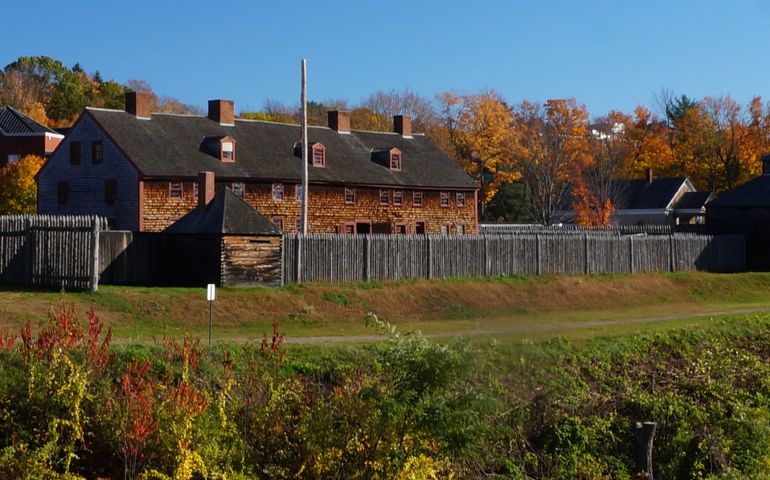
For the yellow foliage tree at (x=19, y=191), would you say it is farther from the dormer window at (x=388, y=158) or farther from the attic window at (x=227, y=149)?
the dormer window at (x=388, y=158)

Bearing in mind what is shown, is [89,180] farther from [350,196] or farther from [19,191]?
[19,191]

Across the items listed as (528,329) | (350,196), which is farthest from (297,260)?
(528,329)

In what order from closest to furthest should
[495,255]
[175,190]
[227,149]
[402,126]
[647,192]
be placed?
1. [495,255]
2. [175,190]
3. [227,149]
4. [402,126]
5. [647,192]

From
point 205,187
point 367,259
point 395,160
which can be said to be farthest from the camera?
point 395,160

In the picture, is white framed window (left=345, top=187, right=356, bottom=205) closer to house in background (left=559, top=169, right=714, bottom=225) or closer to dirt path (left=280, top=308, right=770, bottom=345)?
dirt path (left=280, top=308, right=770, bottom=345)

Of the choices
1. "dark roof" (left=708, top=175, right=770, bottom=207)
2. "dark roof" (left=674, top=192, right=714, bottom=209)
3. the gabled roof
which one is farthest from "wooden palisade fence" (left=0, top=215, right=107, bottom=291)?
"dark roof" (left=674, top=192, right=714, bottom=209)

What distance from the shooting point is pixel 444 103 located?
91750mm

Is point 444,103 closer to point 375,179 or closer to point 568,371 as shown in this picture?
point 375,179

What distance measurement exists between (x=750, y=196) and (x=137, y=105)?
32709 millimetres

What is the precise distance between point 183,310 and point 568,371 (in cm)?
1407

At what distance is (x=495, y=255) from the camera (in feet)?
153

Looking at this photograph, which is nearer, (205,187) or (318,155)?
(205,187)

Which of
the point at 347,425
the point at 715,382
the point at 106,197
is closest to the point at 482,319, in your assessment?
the point at 347,425

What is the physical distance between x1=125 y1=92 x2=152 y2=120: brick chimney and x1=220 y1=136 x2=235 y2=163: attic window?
4.10 m
